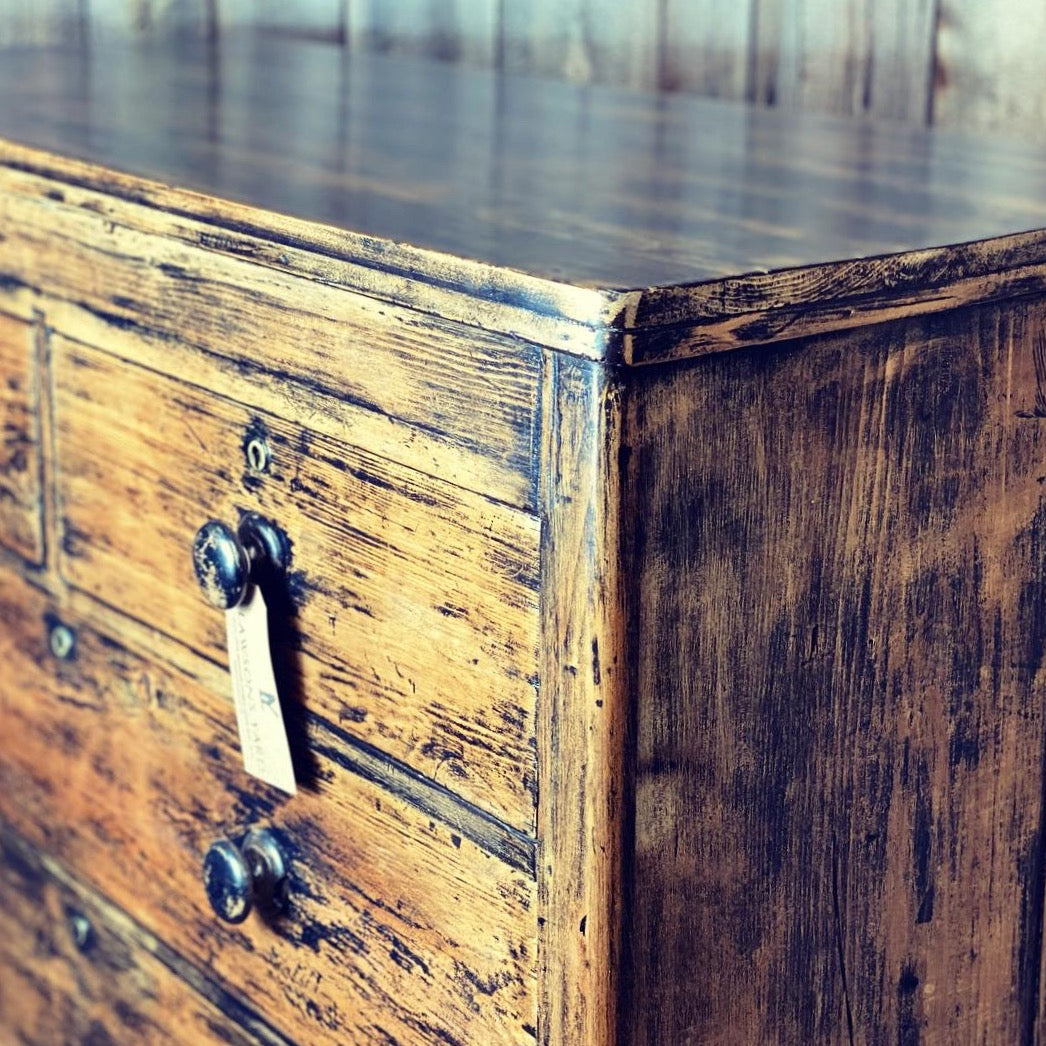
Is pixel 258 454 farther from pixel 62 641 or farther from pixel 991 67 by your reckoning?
pixel 991 67

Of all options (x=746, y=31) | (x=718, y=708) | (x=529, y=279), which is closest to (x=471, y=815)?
(x=718, y=708)

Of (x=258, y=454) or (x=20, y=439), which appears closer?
(x=258, y=454)

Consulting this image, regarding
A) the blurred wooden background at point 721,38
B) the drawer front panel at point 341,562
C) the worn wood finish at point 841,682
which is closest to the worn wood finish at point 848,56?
the blurred wooden background at point 721,38

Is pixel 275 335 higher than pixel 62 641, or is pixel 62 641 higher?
pixel 275 335

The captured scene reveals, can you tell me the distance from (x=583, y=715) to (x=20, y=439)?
0.55m

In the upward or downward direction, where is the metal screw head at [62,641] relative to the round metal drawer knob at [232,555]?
downward

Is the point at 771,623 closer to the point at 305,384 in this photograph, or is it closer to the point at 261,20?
the point at 305,384

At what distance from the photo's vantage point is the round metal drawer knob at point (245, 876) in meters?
0.87

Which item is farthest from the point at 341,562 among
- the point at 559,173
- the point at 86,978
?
the point at 86,978

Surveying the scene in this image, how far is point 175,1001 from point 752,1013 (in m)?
0.44

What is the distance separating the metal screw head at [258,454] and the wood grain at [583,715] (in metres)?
0.22

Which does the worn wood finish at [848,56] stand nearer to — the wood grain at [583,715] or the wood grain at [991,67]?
the wood grain at [991,67]

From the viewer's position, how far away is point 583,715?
26.0 inches

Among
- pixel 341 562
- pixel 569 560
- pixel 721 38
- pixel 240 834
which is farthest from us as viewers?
pixel 721 38
